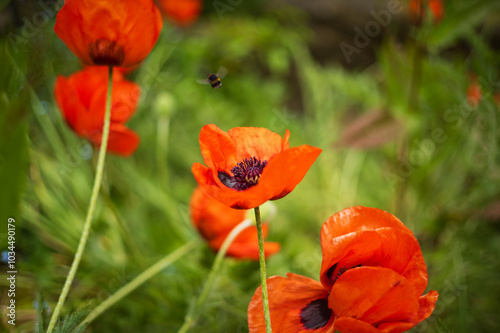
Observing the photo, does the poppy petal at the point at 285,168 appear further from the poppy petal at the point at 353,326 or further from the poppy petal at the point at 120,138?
the poppy petal at the point at 120,138

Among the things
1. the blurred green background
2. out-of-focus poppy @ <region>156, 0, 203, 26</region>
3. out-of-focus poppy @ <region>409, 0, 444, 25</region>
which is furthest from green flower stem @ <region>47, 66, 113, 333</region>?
out-of-focus poppy @ <region>156, 0, 203, 26</region>

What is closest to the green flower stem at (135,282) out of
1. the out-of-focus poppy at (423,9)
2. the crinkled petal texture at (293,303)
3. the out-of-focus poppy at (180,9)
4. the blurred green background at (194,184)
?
the blurred green background at (194,184)

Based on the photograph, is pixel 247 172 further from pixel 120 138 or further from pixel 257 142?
pixel 120 138

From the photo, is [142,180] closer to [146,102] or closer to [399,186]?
[146,102]

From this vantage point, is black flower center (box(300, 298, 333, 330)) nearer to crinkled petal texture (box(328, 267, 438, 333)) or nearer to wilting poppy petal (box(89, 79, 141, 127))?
crinkled petal texture (box(328, 267, 438, 333))

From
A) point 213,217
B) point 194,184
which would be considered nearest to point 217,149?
point 213,217

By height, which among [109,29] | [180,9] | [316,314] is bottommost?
[180,9]
